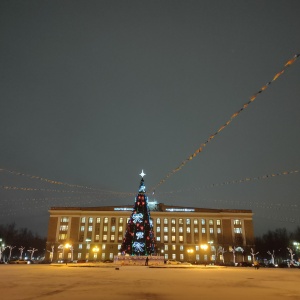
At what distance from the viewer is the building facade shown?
9331 centimetres

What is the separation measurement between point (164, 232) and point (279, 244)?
1409 inches

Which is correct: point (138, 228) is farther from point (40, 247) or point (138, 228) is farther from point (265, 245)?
point (40, 247)

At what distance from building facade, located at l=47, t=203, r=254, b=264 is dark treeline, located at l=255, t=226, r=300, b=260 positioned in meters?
11.1

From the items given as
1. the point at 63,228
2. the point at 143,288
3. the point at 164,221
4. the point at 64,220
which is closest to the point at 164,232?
the point at 164,221

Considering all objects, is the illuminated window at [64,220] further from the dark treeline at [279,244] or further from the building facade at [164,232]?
the dark treeline at [279,244]

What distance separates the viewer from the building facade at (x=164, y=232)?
9331 cm

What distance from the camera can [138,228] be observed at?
148ft

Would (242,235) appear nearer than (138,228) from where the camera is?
No

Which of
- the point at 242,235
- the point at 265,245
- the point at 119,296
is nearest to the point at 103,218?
the point at 242,235

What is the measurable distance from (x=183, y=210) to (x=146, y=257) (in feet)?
186

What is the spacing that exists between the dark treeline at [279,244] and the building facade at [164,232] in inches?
437

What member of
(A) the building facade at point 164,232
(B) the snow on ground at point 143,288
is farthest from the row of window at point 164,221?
(B) the snow on ground at point 143,288

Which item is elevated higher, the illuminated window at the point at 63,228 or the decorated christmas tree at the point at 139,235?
the illuminated window at the point at 63,228

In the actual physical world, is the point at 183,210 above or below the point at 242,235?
above
